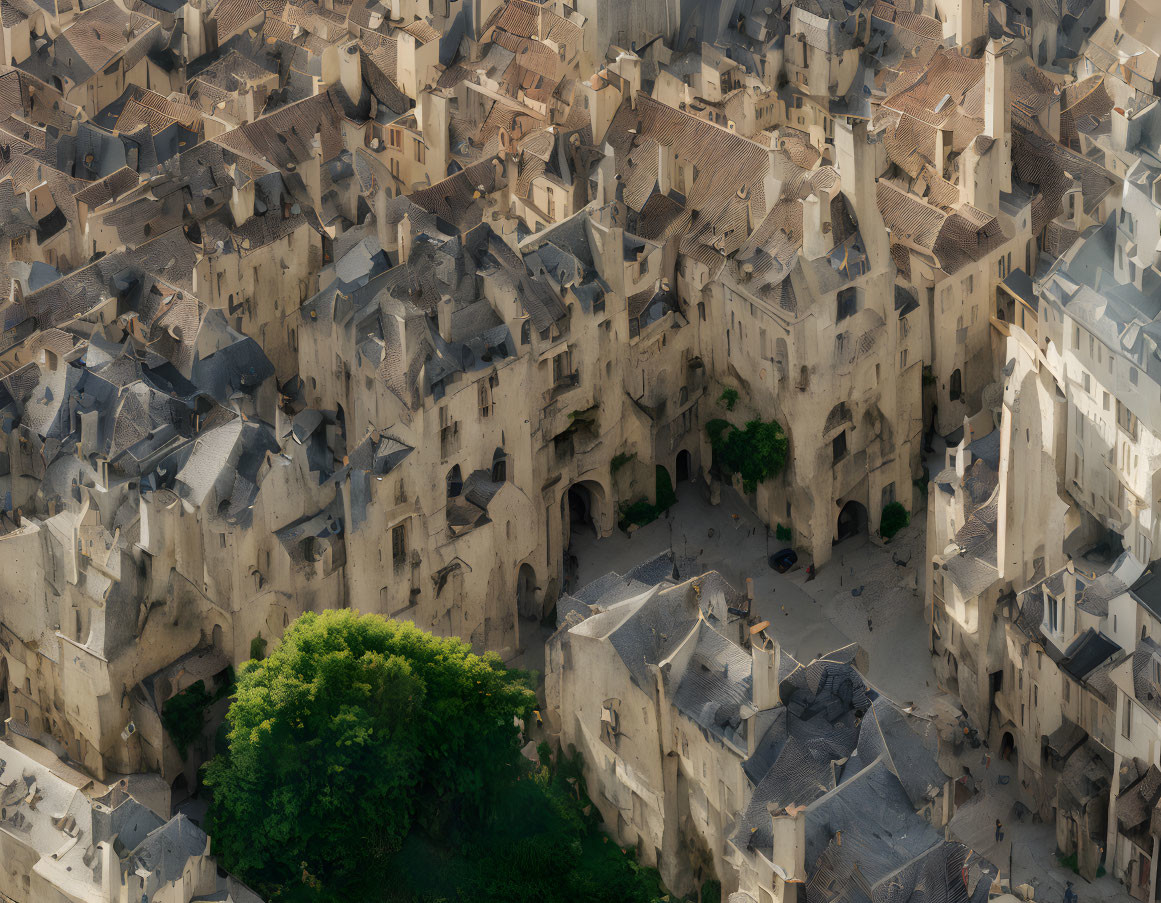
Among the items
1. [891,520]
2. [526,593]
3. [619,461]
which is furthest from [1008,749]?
[619,461]

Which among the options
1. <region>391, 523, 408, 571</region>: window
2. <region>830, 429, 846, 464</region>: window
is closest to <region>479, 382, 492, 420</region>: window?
<region>391, 523, 408, 571</region>: window

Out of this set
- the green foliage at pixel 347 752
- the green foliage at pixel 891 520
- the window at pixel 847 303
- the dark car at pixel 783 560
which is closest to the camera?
the green foliage at pixel 347 752

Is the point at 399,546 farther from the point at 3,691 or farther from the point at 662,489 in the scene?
the point at 3,691

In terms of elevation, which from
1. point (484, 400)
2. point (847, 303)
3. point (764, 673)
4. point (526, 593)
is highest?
point (484, 400)

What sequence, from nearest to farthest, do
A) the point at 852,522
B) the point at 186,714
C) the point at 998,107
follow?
the point at 186,714 < the point at 852,522 < the point at 998,107

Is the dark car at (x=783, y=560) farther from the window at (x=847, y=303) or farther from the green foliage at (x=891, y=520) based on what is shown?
the window at (x=847, y=303)

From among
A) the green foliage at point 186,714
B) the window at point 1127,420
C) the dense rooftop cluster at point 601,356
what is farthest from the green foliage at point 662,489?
the green foliage at point 186,714

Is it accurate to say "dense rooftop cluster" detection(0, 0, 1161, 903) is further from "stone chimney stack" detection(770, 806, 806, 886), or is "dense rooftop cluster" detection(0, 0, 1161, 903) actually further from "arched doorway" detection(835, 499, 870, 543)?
"arched doorway" detection(835, 499, 870, 543)
